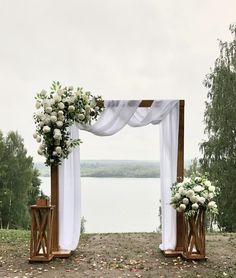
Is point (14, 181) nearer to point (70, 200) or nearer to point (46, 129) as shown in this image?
point (70, 200)

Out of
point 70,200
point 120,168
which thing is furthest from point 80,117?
point 120,168

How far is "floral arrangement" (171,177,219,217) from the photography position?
514cm

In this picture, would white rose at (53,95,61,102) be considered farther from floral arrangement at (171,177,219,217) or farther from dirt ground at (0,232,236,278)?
dirt ground at (0,232,236,278)

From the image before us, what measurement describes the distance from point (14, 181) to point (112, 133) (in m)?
14.8

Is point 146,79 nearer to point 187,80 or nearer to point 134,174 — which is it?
Answer: point 187,80

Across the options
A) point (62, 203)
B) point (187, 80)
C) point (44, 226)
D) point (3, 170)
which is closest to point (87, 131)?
point (62, 203)

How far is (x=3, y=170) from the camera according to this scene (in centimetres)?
1881

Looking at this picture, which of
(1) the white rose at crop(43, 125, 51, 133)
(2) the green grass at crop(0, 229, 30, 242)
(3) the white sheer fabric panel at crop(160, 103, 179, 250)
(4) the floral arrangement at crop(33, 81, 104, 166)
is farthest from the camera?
(2) the green grass at crop(0, 229, 30, 242)

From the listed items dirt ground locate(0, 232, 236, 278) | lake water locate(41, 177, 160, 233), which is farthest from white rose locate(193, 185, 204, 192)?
lake water locate(41, 177, 160, 233)

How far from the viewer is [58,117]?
535cm

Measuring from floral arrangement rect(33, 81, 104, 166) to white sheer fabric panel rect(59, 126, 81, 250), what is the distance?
0.87ft

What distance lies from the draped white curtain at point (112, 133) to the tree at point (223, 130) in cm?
572

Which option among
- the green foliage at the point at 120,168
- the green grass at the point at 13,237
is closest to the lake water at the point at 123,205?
the green foliage at the point at 120,168

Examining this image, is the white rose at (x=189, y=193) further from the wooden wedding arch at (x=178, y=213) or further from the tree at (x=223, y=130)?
the tree at (x=223, y=130)
